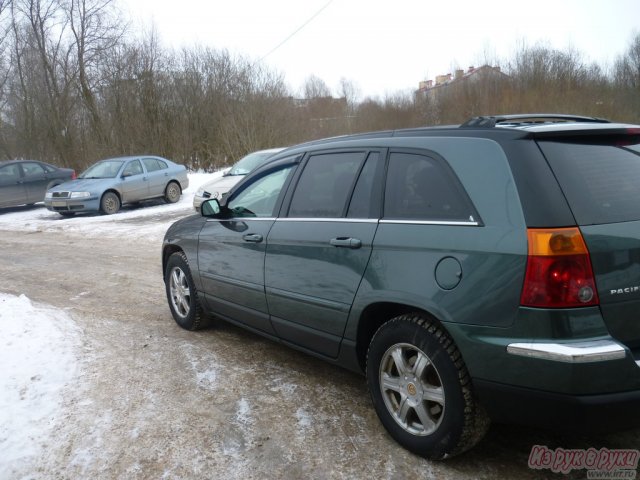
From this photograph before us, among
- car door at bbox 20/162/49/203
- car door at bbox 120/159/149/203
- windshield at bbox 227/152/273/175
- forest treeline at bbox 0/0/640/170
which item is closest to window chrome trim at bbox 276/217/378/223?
windshield at bbox 227/152/273/175

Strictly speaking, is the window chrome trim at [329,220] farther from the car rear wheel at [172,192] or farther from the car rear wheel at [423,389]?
the car rear wheel at [172,192]

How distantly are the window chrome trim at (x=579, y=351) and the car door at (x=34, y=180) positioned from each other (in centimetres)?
1815

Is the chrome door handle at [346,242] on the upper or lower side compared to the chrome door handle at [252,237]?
upper

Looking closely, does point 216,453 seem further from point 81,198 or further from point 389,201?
point 81,198

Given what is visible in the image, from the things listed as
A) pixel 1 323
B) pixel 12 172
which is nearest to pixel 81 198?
pixel 12 172

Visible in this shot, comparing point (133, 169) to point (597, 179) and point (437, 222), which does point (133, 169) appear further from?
point (597, 179)

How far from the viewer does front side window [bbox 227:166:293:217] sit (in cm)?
412

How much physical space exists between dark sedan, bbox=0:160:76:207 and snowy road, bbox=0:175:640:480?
12.4m

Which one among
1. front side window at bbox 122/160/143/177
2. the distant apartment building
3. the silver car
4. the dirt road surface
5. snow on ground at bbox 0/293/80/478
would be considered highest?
the distant apartment building

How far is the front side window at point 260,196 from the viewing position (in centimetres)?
412

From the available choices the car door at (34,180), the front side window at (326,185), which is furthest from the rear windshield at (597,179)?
the car door at (34,180)

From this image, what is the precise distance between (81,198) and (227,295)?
469 inches

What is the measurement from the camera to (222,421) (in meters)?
3.44

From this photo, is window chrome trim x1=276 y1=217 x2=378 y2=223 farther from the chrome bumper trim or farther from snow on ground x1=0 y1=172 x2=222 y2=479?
snow on ground x1=0 y1=172 x2=222 y2=479
